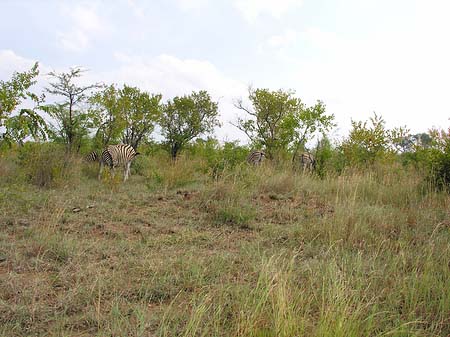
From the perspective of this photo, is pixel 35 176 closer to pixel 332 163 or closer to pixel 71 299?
pixel 71 299

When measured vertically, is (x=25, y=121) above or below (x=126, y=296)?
above

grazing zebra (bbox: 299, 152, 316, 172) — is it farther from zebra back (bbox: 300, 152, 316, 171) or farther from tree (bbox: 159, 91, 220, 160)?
tree (bbox: 159, 91, 220, 160)

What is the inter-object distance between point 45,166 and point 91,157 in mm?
5040

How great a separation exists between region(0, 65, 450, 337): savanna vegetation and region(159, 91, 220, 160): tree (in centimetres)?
992

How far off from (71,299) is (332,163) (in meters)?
11.6

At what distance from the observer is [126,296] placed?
2941mm

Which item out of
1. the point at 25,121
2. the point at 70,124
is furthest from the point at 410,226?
the point at 70,124

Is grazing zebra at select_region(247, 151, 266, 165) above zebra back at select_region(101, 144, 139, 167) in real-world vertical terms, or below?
above

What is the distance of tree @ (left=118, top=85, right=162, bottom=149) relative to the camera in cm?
1670

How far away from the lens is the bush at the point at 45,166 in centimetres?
852

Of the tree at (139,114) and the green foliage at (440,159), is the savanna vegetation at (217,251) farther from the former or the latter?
the tree at (139,114)

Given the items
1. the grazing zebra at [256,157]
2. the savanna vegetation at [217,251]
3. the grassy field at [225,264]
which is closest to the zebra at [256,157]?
the grazing zebra at [256,157]

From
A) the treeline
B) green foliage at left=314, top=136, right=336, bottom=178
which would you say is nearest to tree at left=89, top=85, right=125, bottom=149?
the treeline

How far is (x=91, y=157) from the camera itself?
1359cm
